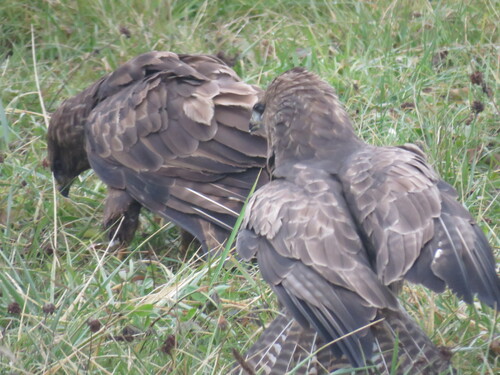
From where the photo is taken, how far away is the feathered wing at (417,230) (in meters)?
3.64

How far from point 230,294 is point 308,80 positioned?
1054 mm

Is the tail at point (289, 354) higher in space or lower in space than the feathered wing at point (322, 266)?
lower

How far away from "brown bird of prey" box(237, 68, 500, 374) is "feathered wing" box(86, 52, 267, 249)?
1243 mm

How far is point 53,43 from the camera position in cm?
785

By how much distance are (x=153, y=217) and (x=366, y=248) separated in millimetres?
2808

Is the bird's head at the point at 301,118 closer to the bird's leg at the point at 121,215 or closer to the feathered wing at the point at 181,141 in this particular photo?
the feathered wing at the point at 181,141

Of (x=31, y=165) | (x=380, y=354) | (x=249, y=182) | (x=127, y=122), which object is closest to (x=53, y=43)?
(x=31, y=165)

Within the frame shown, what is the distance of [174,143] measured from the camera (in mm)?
5789

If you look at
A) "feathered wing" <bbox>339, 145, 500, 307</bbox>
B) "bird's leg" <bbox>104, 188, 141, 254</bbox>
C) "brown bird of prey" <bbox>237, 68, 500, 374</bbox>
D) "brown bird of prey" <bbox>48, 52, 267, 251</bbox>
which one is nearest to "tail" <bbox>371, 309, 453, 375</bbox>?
"brown bird of prey" <bbox>237, 68, 500, 374</bbox>

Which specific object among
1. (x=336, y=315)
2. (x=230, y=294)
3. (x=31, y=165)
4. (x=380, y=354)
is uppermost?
(x=336, y=315)

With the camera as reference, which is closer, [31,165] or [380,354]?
[380,354]

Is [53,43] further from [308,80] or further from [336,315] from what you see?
[336,315]

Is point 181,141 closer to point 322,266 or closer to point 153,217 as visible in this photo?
point 153,217

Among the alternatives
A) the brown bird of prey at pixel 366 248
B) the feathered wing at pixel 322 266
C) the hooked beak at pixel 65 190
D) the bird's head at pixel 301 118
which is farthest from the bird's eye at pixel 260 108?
the hooked beak at pixel 65 190
